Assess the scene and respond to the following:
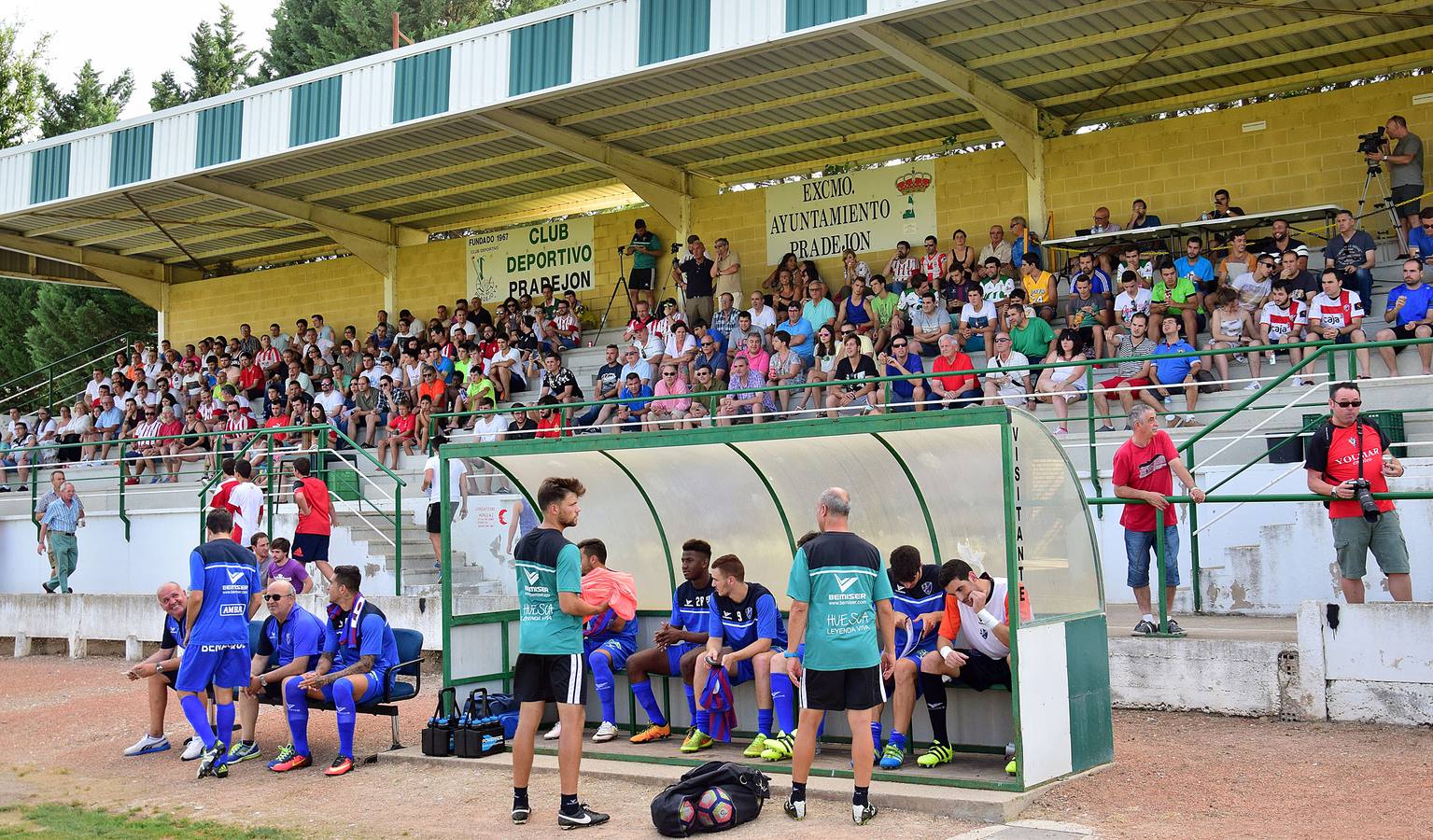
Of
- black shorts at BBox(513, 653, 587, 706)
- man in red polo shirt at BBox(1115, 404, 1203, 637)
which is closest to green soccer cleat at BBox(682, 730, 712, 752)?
black shorts at BBox(513, 653, 587, 706)

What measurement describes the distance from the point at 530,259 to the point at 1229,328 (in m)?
13.1

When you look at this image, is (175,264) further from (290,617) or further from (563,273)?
(290,617)

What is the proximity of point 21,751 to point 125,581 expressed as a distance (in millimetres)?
7996

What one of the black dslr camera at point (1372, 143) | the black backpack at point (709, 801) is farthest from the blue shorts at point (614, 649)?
the black dslr camera at point (1372, 143)

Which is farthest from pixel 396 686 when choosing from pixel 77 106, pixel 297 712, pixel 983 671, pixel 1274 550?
pixel 77 106

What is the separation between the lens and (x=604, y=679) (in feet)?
33.1

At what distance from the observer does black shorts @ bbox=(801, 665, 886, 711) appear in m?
7.50

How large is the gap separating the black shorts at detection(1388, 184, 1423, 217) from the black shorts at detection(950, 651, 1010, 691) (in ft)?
33.2

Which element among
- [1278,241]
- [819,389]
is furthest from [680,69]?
[1278,241]

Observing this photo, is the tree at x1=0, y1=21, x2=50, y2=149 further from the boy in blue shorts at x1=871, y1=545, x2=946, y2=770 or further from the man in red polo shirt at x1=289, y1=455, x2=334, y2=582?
the boy in blue shorts at x1=871, y1=545, x2=946, y2=770

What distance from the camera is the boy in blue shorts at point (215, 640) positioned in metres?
9.98

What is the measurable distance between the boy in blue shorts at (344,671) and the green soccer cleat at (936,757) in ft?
12.7

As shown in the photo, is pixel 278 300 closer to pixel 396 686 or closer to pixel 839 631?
pixel 396 686

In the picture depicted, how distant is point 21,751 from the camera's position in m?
11.2
